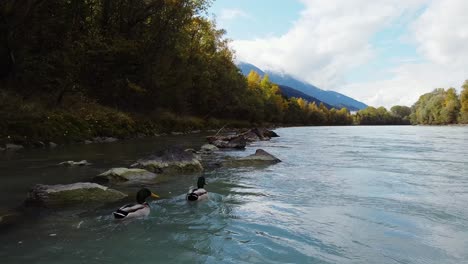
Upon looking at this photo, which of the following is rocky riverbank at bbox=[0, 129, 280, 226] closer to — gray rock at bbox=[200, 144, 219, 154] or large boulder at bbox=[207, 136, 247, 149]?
gray rock at bbox=[200, 144, 219, 154]

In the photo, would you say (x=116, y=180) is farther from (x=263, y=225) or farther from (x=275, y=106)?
(x=275, y=106)

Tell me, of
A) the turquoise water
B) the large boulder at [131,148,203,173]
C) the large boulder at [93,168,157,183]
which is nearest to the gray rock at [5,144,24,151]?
the turquoise water

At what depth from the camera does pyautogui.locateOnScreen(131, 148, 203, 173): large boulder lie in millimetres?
14977

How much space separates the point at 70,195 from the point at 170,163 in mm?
5752

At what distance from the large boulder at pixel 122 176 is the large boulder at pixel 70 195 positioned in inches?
90.0

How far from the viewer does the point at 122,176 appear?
504 inches

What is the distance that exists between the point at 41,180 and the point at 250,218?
7607mm

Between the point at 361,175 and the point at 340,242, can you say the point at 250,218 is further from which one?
the point at 361,175

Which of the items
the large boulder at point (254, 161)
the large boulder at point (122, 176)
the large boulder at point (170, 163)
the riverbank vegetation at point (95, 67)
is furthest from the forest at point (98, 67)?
the large boulder at point (254, 161)

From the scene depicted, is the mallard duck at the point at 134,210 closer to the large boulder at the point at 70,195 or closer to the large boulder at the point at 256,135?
the large boulder at the point at 70,195

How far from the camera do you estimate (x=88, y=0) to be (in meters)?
32.9

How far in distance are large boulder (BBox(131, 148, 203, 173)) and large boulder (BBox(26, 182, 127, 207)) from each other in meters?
4.47

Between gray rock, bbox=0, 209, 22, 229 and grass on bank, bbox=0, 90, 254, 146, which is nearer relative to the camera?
gray rock, bbox=0, 209, 22, 229

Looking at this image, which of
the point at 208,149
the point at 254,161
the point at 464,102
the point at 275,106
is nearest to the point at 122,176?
the point at 254,161
